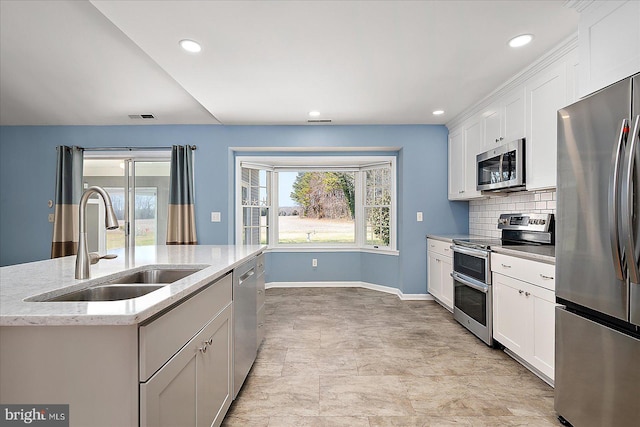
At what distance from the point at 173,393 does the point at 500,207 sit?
3.70 m

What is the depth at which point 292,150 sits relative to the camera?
188 inches

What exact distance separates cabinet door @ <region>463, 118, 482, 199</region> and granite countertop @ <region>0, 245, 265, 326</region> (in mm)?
2862

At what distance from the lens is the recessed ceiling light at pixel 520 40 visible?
2.26 meters

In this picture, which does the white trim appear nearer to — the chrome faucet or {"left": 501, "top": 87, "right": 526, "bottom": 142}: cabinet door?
{"left": 501, "top": 87, "right": 526, "bottom": 142}: cabinet door

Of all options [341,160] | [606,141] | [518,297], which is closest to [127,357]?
[606,141]

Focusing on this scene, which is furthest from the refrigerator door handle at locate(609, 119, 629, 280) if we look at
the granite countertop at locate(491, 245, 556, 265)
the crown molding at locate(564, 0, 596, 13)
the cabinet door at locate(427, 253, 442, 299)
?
the cabinet door at locate(427, 253, 442, 299)

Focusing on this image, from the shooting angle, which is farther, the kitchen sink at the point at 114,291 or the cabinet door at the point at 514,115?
the cabinet door at the point at 514,115

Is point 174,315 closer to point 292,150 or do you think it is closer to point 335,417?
point 335,417

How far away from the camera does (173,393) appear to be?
3.86 ft

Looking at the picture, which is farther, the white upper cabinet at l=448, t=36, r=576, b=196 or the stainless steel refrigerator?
the white upper cabinet at l=448, t=36, r=576, b=196

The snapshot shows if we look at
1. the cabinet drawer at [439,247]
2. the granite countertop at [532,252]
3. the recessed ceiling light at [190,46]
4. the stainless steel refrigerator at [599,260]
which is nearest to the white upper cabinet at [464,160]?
the cabinet drawer at [439,247]

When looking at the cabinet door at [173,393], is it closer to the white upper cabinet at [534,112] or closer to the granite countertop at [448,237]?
the white upper cabinet at [534,112]

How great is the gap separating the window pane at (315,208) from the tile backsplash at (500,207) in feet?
6.32

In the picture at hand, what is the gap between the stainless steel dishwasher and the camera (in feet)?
6.52
